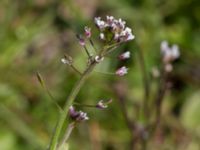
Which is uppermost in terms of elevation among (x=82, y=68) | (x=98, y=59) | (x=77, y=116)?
(x=98, y=59)

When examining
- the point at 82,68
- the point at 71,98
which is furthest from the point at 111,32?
the point at 82,68

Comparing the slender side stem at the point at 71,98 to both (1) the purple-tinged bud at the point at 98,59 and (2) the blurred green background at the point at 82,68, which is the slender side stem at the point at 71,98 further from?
(2) the blurred green background at the point at 82,68

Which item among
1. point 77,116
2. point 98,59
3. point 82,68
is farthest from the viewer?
point 82,68

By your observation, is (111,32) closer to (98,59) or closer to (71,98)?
(98,59)

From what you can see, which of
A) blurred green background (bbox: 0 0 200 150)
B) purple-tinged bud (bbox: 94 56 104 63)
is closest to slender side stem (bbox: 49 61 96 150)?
purple-tinged bud (bbox: 94 56 104 63)

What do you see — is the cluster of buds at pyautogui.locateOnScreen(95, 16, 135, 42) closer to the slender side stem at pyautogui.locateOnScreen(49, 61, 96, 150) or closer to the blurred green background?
the slender side stem at pyautogui.locateOnScreen(49, 61, 96, 150)

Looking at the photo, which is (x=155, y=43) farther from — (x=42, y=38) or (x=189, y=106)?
(x=42, y=38)

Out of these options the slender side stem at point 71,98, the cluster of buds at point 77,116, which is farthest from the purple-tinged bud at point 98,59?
the cluster of buds at point 77,116

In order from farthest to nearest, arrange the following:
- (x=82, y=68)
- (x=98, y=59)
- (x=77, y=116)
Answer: (x=82, y=68) → (x=77, y=116) → (x=98, y=59)

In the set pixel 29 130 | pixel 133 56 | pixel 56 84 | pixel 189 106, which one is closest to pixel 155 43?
pixel 133 56
